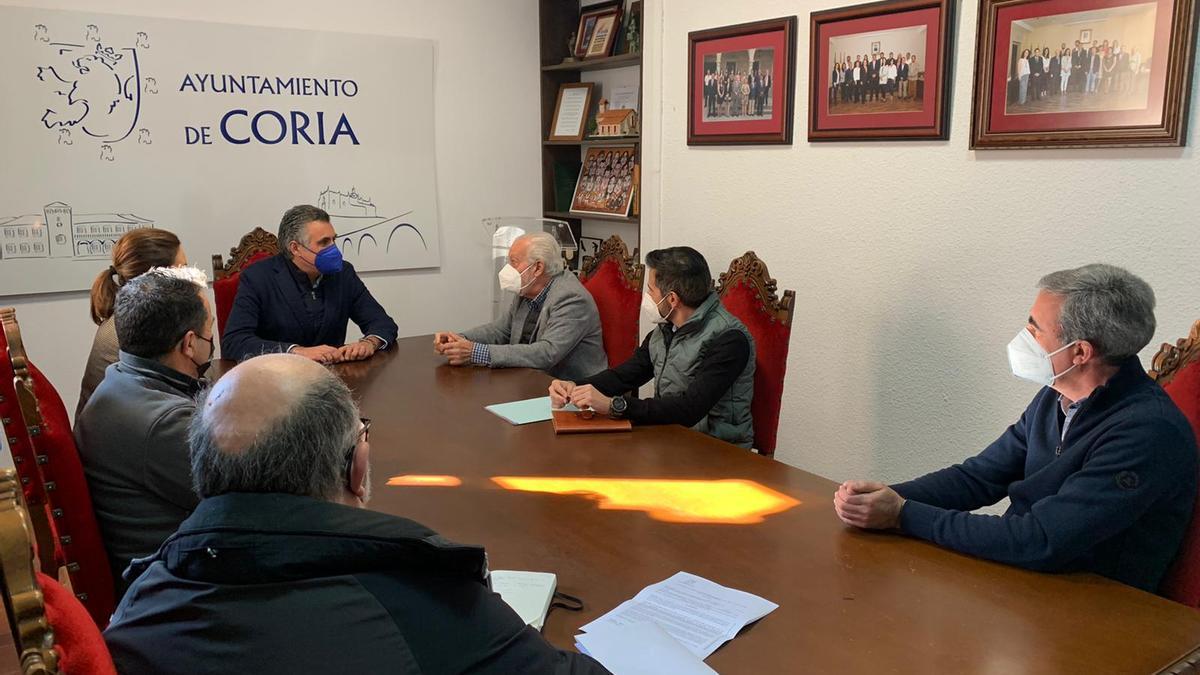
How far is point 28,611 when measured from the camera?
0.78 metres

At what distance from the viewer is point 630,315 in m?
3.17

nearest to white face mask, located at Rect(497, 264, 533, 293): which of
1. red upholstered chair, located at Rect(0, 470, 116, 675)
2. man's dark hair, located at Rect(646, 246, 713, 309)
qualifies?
man's dark hair, located at Rect(646, 246, 713, 309)

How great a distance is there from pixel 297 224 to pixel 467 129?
5.23ft

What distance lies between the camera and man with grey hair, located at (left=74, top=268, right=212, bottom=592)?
1.60 metres

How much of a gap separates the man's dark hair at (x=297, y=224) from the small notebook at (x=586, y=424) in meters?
1.41

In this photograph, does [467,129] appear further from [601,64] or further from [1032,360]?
[1032,360]

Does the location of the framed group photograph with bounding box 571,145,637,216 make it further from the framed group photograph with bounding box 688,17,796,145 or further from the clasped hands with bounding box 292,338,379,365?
the clasped hands with bounding box 292,338,379,365

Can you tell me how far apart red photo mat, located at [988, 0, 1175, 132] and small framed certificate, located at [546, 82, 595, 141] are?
237 cm

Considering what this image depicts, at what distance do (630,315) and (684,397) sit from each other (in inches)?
36.8

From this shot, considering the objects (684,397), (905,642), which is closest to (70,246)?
(684,397)

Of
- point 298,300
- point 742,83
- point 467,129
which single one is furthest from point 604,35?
point 298,300

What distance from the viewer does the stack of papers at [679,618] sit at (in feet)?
3.93

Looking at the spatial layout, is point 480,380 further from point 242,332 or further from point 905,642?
point 905,642

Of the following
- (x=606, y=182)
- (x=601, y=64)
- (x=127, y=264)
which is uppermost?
(x=601, y=64)
